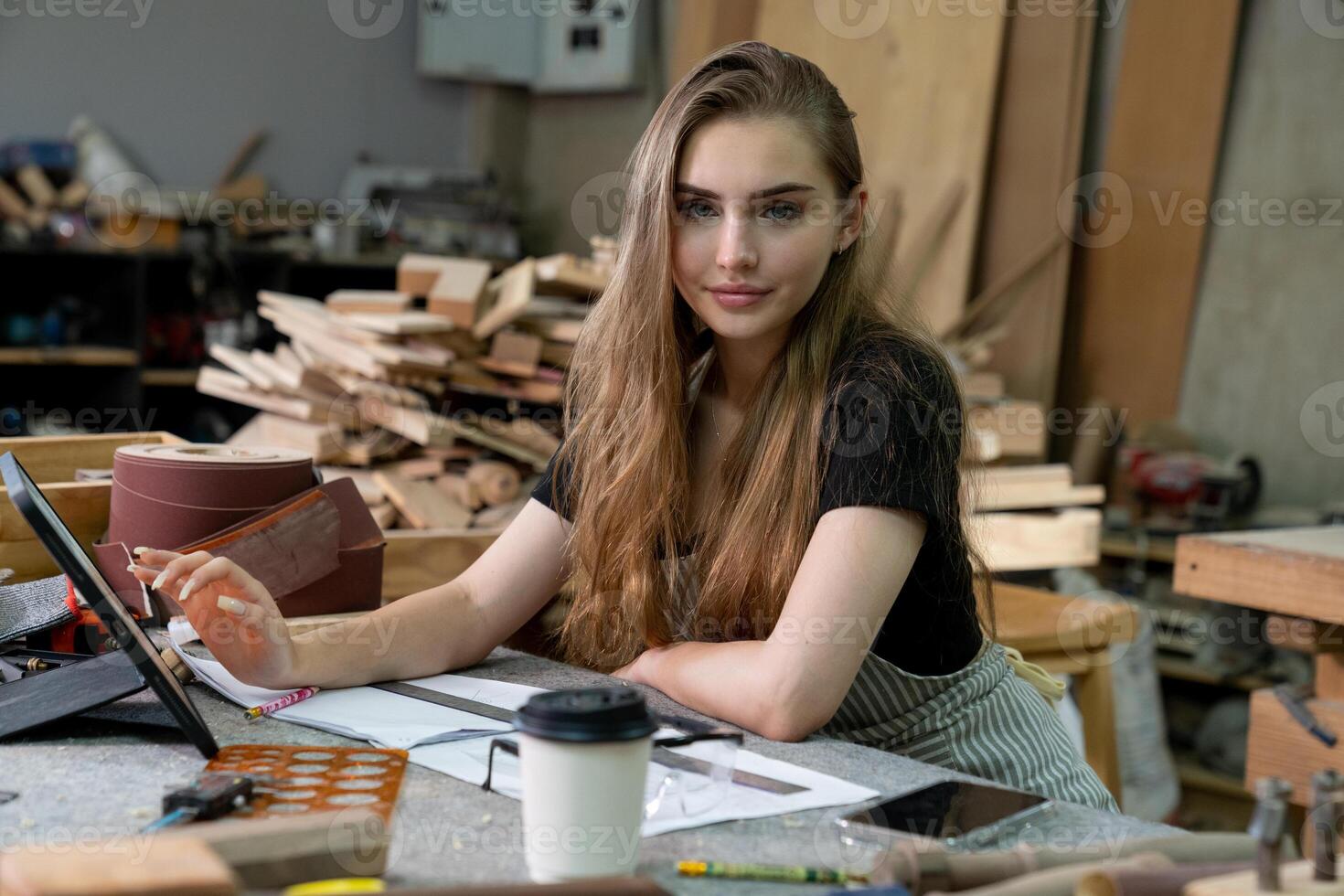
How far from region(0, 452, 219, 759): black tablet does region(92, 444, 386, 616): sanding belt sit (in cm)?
40

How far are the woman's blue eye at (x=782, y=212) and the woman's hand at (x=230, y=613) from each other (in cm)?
78

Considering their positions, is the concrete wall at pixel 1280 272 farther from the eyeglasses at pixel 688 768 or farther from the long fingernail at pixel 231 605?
the long fingernail at pixel 231 605

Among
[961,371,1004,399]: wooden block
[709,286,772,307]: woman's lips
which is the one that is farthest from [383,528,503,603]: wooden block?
[961,371,1004,399]: wooden block

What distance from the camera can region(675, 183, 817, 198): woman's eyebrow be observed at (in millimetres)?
1717

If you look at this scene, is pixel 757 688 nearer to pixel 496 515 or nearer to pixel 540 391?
pixel 496 515

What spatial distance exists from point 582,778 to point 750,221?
0.91 meters

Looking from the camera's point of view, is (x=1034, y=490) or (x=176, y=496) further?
(x=1034, y=490)

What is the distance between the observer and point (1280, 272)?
14.1 ft

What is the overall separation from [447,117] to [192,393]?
77.2 inches
